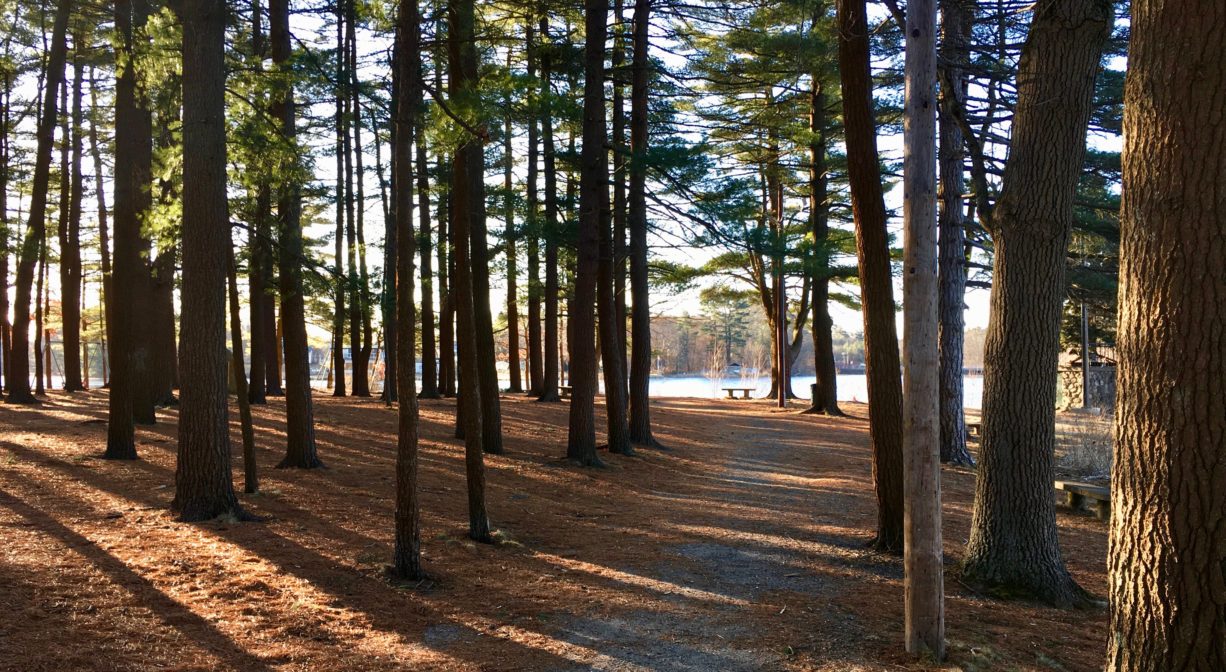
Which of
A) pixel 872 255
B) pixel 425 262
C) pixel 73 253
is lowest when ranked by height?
pixel 872 255

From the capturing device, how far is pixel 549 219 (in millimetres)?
12844

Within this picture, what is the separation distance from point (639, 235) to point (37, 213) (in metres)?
Result: 11.5

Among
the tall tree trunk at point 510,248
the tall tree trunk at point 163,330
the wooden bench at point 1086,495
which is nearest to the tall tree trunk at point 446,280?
the tall tree trunk at point 510,248

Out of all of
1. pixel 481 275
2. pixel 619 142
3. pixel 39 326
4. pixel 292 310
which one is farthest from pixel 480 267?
pixel 39 326

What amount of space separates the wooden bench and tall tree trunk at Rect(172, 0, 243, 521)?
9165 millimetres

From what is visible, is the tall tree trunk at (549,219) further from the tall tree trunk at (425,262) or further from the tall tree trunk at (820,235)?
the tall tree trunk at (820,235)

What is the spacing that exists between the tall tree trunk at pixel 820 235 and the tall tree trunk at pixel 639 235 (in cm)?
320

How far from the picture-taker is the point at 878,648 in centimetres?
479

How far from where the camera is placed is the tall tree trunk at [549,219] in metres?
10.3

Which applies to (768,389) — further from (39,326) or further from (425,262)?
(425,262)

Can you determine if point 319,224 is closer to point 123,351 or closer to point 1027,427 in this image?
point 123,351

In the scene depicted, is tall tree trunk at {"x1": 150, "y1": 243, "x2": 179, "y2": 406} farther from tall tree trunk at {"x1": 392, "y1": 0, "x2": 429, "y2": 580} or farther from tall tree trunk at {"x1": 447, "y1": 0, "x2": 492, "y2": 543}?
tall tree trunk at {"x1": 392, "y1": 0, "x2": 429, "y2": 580}

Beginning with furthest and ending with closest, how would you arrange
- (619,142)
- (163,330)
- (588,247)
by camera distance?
1. (163,330)
2. (619,142)
3. (588,247)

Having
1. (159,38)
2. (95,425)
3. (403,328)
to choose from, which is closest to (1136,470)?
(403,328)
